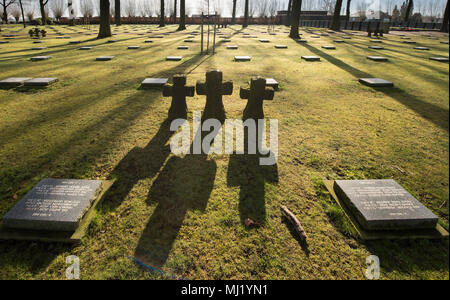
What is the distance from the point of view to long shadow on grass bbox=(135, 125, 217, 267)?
1.81 meters

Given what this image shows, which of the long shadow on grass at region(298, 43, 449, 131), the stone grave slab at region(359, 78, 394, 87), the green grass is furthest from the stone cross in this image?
the stone grave slab at region(359, 78, 394, 87)

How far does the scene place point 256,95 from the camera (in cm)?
389

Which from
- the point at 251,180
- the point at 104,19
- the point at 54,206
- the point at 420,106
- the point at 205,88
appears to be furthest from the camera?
the point at 104,19

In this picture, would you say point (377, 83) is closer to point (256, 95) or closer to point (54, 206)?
point (256, 95)

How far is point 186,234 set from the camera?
6.37 ft

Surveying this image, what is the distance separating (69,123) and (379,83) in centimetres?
692

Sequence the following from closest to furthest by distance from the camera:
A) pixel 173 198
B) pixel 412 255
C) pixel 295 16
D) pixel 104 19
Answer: pixel 412 255 → pixel 173 198 → pixel 104 19 → pixel 295 16

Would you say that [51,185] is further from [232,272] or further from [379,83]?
[379,83]

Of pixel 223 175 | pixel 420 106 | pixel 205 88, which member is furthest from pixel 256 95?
pixel 420 106

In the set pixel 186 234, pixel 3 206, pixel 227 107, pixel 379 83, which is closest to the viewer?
pixel 186 234

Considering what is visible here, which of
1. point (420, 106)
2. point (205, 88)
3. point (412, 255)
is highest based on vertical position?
point (205, 88)

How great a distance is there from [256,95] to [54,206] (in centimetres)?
309

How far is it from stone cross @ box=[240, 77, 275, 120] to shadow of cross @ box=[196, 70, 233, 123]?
31cm
